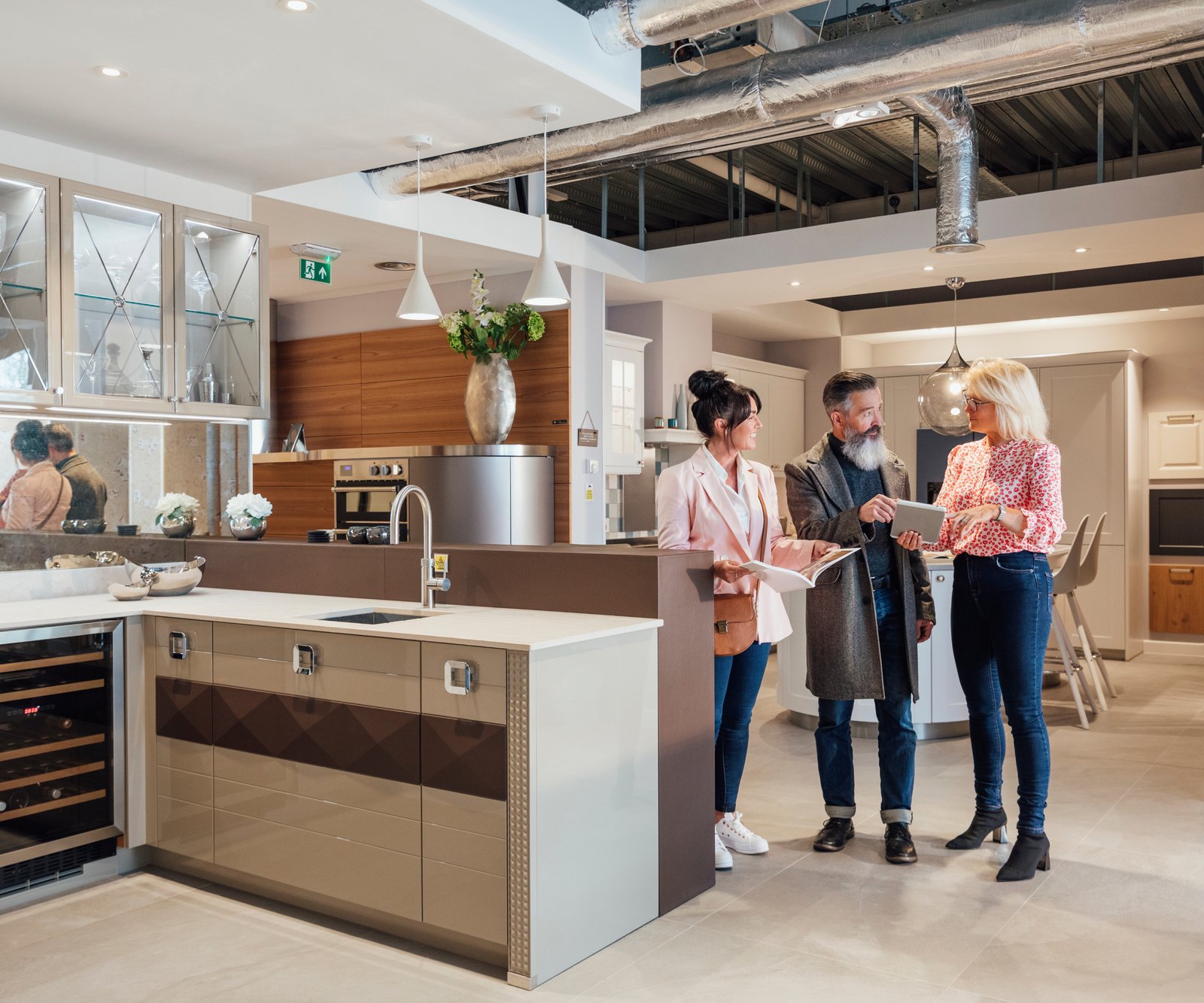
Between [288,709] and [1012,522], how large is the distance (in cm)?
212

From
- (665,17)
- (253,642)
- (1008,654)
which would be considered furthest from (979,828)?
(665,17)

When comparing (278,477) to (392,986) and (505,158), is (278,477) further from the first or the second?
(392,986)

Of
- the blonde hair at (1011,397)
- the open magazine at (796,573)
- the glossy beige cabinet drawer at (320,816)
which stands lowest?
the glossy beige cabinet drawer at (320,816)

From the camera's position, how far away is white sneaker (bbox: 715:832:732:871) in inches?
131

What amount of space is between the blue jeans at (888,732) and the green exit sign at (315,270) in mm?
3839

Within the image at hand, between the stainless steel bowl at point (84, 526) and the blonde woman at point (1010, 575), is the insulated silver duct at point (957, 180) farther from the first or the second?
the stainless steel bowl at point (84, 526)

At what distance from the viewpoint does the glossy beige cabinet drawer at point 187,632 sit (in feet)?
10.8

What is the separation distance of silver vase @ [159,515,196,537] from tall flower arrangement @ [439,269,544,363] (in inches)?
95.5

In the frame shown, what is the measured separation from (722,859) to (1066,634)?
3.31 m

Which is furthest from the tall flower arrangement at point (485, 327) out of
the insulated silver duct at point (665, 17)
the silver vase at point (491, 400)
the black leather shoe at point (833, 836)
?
the black leather shoe at point (833, 836)

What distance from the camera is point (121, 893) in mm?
3266

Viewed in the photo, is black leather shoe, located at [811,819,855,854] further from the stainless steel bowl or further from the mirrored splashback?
the stainless steel bowl

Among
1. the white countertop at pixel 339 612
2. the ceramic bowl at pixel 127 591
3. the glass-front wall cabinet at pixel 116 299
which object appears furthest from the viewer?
the glass-front wall cabinet at pixel 116 299

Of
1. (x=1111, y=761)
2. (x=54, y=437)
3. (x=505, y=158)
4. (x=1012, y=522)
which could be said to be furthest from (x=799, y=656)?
(x=54, y=437)
